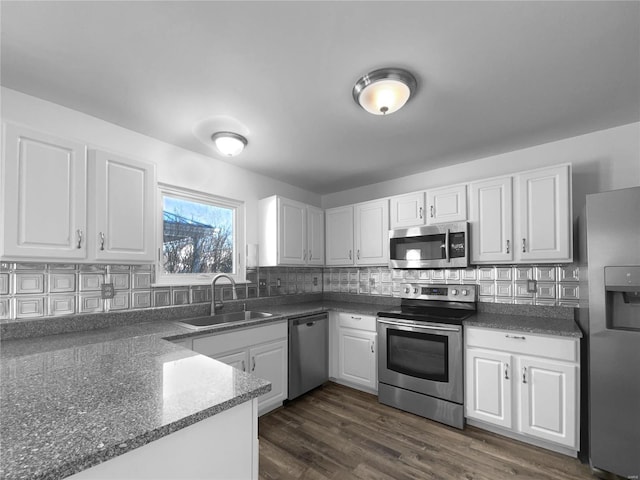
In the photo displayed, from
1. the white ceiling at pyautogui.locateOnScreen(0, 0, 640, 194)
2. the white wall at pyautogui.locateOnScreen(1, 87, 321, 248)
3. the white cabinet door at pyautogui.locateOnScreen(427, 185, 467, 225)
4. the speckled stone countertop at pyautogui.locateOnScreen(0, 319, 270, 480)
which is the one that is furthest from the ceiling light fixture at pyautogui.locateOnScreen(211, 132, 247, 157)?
the white cabinet door at pyautogui.locateOnScreen(427, 185, 467, 225)

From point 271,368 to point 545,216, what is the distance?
8.56 ft

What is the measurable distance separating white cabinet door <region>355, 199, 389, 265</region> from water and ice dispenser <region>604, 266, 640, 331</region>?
5.88 feet

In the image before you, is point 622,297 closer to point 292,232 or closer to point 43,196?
point 292,232

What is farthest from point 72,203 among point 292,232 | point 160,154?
point 292,232

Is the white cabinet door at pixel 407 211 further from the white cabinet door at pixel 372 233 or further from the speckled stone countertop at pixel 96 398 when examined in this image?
the speckled stone countertop at pixel 96 398

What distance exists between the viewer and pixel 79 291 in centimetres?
212

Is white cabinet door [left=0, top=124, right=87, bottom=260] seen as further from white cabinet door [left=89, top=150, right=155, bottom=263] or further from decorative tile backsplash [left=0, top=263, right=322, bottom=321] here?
decorative tile backsplash [left=0, top=263, right=322, bottom=321]

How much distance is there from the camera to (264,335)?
2641 millimetres

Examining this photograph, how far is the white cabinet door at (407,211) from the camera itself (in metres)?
3.09

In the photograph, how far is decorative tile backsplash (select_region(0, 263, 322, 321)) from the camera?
1875mm

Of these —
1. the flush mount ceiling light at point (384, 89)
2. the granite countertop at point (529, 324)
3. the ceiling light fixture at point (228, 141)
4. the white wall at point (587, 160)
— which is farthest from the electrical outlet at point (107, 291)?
the white wall at point (587, 160)

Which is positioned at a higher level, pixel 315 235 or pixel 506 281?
pixel 315 235

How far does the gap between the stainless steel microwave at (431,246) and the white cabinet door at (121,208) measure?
2.26 m

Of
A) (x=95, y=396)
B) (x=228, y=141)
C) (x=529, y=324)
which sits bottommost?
(x=529, y=324)
